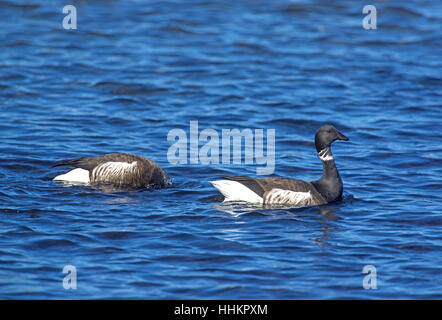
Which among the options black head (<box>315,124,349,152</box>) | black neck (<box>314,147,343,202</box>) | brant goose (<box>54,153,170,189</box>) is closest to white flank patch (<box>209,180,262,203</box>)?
black neck (<box>314,147,343,202</box>)

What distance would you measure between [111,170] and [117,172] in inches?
4.4

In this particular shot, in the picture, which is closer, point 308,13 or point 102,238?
point 102,238

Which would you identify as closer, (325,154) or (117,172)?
(325,154)

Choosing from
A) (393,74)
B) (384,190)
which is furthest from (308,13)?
(384,190)

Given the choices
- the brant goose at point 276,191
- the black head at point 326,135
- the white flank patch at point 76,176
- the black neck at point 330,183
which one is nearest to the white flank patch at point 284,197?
the brant goose at point 276,191

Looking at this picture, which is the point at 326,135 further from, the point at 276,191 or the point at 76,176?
the point at 76,176

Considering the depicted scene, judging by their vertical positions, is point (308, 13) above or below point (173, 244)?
above

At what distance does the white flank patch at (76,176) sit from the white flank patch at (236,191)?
244 centimetres

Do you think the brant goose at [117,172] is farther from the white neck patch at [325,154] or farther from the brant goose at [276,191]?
the white neck patch at [325,154]

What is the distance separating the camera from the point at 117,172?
44.5ft

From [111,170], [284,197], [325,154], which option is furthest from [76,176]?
[325,154]

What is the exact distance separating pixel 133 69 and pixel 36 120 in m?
4.75
